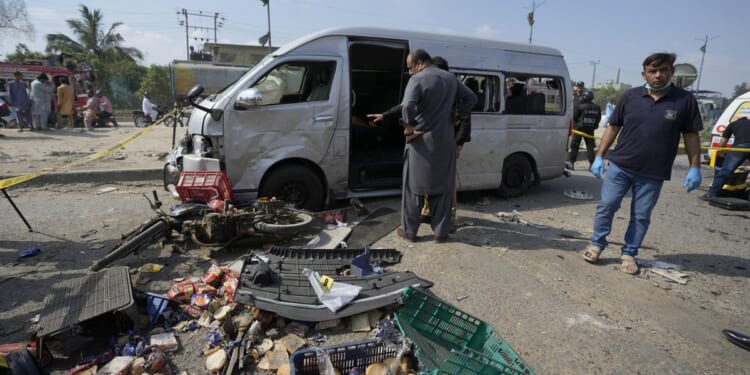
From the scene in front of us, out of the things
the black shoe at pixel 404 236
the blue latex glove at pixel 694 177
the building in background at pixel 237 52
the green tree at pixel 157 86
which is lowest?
the black shoe at pixel 404 236

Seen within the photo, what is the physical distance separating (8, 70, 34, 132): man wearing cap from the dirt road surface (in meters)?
8.04

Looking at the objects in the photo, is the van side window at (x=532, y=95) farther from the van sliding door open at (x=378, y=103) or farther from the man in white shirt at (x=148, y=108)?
the man in white shirt at (x=148, y=108)

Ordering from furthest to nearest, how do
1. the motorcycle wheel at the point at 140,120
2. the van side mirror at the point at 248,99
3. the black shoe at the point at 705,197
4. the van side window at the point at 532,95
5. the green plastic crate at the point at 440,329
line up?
the motorcycle wheel at the point at 140,120
the black shoe at the point at 705,197
the van side window at the point at 532,95
the van side mirror at the point at 248,99
the green plastic crate at the point at 440,329

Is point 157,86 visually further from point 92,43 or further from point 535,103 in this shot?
point 535,103

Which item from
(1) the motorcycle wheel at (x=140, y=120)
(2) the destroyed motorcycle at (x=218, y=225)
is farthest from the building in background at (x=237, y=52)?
(2) the destroyed motorcycle at (x=218, y=225)

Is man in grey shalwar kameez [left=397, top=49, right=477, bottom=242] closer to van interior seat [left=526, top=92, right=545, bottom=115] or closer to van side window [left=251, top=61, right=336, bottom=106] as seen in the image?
van side window [left=251, top=61, right=336, bottom=106]

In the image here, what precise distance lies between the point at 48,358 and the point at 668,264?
533cm

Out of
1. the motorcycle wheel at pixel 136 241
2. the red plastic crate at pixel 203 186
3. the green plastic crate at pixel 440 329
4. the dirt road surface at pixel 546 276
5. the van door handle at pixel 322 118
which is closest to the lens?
the green plastic crate at pixel 440 329

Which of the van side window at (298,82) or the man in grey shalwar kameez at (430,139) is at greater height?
the van side window at (298,82)

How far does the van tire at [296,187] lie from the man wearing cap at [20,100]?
12.1m

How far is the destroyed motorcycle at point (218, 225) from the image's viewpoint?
3.76m

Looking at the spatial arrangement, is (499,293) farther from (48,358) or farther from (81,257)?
(81,257)

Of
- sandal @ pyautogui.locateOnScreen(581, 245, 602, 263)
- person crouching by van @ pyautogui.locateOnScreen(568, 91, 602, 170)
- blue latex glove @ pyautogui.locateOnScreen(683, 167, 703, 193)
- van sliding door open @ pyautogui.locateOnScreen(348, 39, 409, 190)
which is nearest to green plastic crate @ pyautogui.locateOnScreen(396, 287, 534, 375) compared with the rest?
A: sandal @ pyautogui.locateOnScreen(581, 245, 602, 263)

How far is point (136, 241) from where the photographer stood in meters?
3.51
